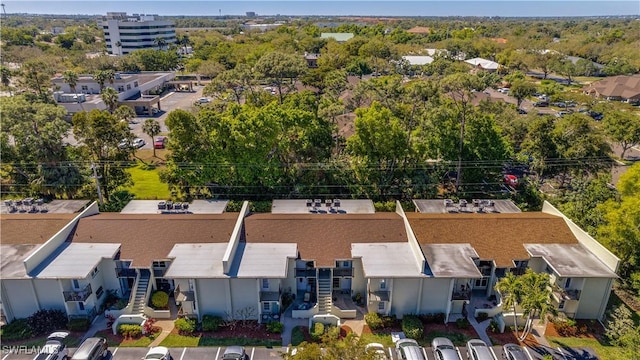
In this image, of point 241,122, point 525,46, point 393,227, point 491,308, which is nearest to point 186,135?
point 241,122

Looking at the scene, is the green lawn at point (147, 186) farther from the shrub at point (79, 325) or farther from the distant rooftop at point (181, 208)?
the shrub at point (79, 325)

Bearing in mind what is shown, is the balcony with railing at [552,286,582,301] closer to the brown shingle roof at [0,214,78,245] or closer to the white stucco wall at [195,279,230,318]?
the white stucco wall at [195,279,230,318]

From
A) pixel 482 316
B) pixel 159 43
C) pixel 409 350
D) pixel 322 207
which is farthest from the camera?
pixel 159 43

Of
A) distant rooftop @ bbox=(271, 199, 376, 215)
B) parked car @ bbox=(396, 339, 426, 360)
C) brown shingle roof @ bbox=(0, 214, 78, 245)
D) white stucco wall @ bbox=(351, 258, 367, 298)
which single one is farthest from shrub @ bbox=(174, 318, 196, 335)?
parked car @ bbox=(396, 339, 426, 360)

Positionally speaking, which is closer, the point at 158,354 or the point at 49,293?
the point at 158,354

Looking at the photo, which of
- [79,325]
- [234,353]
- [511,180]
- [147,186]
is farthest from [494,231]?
[147,186]

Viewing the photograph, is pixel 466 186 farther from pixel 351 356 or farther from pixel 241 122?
pixel 351 356

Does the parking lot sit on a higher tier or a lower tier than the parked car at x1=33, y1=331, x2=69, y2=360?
lower

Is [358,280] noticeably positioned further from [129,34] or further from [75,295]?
[129,34]
